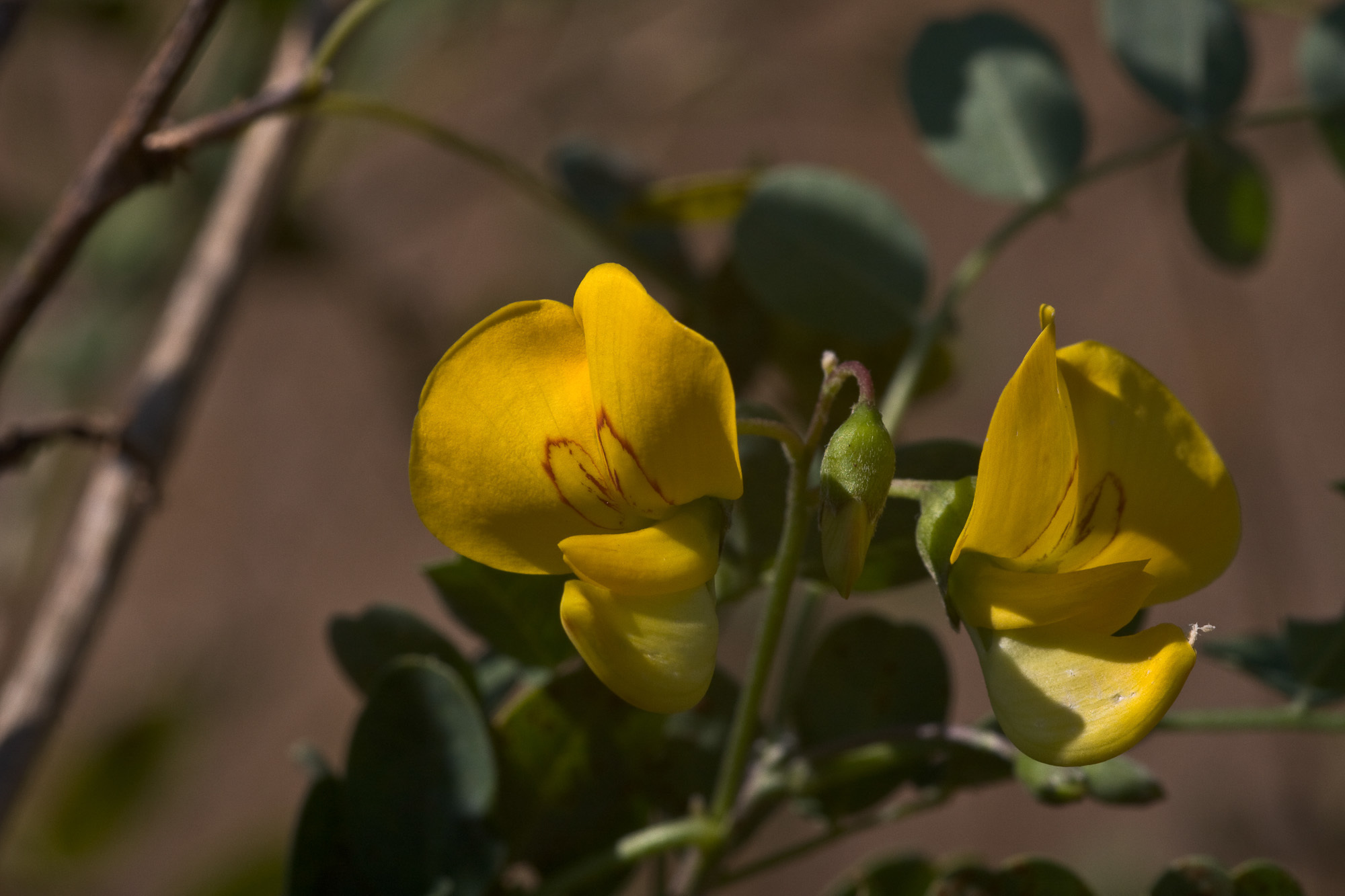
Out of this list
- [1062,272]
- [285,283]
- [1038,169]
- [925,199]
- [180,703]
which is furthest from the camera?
[925,199]

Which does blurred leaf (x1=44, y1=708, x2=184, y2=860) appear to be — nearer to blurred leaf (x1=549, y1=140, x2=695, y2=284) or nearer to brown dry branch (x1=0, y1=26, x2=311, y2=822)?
brown dry branch (x1=0, y1=26, x2=311, y2=822)

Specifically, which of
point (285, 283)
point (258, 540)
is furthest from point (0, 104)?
point (258, 540)

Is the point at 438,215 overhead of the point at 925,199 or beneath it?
overhead

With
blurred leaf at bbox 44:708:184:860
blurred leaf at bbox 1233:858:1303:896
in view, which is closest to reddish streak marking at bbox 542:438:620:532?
blurred leaf at bbox 1233:858:1303:896

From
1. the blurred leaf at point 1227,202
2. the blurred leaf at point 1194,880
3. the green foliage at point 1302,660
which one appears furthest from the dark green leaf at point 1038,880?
the blurred leaf at point 1227,202

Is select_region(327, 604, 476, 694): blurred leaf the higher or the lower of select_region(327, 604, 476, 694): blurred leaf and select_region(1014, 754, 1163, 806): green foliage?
the higher

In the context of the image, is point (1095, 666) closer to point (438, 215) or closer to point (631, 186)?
point (631, 186)
